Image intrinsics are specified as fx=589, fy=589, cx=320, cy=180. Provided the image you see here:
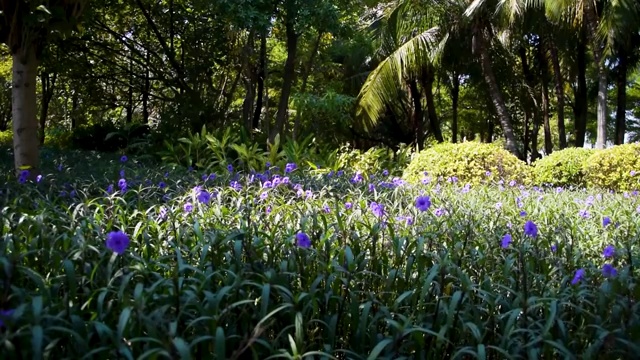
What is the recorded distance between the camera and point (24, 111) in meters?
4.66

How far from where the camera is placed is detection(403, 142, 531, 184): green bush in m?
8.52

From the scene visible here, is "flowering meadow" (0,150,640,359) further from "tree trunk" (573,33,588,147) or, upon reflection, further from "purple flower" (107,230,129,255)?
"tree trunk" (573,33,588,147)

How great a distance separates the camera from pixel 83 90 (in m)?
17.4

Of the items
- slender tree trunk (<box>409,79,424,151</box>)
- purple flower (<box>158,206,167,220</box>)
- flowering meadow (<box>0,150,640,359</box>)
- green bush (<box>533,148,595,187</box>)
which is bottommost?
flowering meadow (<box>0,150,640,359</box>)

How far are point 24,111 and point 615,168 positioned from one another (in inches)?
313

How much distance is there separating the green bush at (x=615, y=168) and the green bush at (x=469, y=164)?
1050 mm

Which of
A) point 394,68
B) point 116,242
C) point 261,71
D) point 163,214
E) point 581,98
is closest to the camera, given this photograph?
point 116,242

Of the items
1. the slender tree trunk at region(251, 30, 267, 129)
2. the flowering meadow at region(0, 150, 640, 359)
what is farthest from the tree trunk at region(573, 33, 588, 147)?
the flowering meadow at region(0, 150, 640, 359)

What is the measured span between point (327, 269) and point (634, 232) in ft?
8.11

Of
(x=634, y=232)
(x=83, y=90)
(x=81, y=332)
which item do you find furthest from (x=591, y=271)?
(x=83, y=90)

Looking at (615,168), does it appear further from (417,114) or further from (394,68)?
(417,114)

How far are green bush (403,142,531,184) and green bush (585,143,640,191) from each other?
3.45 feet

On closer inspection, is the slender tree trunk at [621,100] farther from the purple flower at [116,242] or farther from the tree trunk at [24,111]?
the purple flower at [116,242]

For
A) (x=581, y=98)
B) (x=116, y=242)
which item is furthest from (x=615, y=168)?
(x=581, y=98)
